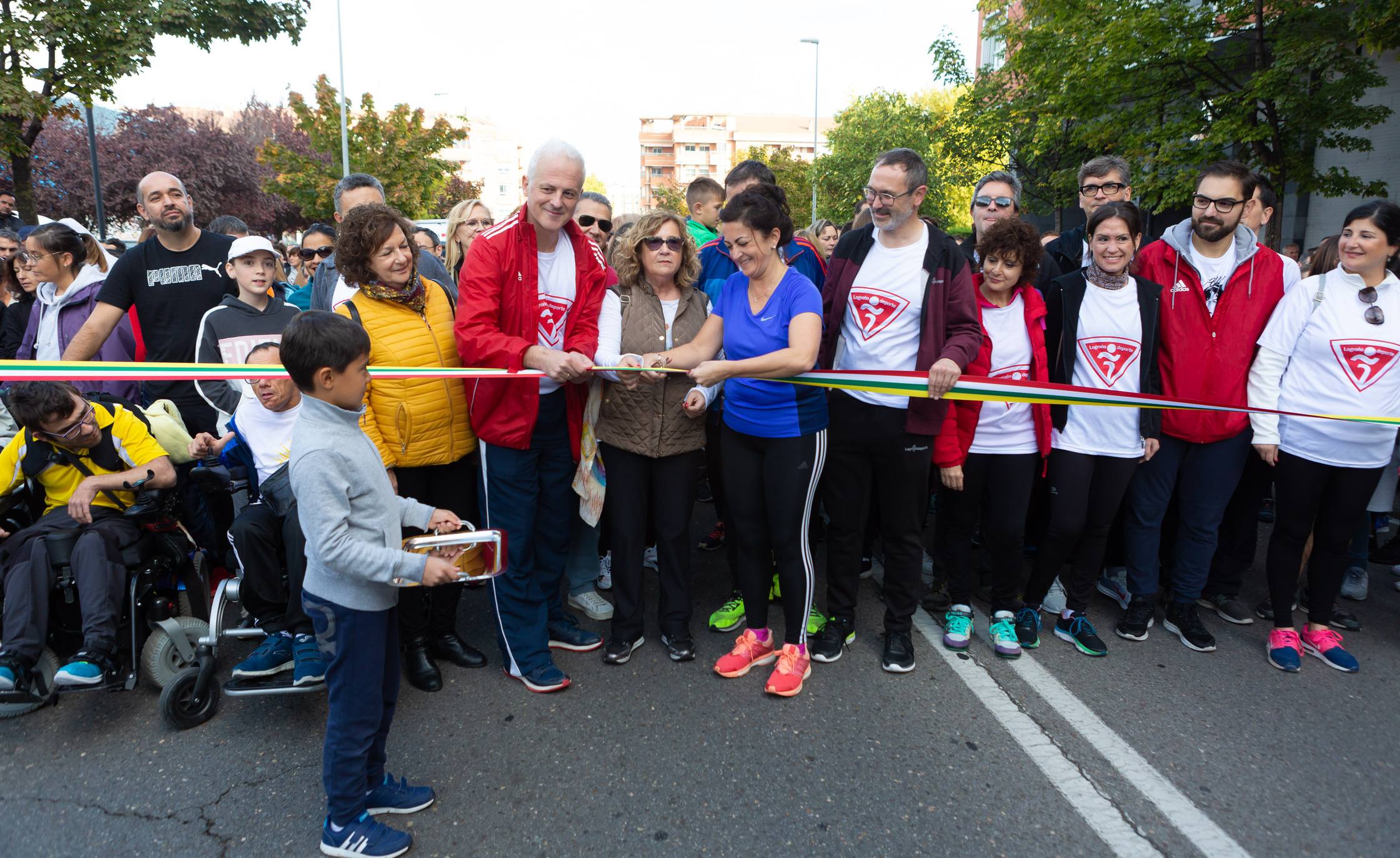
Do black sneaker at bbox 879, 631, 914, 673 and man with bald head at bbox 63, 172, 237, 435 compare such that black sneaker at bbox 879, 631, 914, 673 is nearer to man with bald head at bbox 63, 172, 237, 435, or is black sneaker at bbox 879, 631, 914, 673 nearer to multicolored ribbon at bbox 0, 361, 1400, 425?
multicolored ribbon at bbox 0, 361, 1400, 425

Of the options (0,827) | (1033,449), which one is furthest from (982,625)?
(0,827)

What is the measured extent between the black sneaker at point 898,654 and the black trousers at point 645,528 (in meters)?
0.94

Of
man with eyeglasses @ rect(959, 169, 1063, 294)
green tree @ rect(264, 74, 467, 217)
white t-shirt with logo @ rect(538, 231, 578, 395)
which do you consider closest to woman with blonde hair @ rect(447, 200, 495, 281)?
white t-shirt with logo @ rect(538, 231, 578, 395)

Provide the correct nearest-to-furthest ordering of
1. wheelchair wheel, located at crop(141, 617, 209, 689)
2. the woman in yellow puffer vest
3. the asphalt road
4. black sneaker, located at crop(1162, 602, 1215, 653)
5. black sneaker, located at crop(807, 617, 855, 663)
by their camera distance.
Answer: the asphalt road
the woman in yellow puffer vest
wheelchair wheel, located at crop(141, 617, 209, 689)
black sneaker, located at crop(807, 617, 855, 663)
black sneaker, located at crop(1162, 602, 1215, 653)

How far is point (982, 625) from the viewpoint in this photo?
4.38 m

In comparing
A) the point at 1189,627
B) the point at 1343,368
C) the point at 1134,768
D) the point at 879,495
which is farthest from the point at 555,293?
the point at 1343,368

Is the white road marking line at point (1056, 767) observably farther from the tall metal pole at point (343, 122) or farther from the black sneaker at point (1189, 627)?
the tall metal pole at point (343, 122)

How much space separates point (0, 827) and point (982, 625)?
4.15 metres

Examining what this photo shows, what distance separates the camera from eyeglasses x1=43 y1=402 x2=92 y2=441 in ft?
12.3

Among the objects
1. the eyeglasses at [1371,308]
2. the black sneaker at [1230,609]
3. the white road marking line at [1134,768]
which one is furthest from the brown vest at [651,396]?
the eyeglasses at [1371,308]

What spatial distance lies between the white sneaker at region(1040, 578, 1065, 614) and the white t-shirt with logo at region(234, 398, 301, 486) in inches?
153

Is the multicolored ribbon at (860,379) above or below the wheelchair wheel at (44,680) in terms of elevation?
above

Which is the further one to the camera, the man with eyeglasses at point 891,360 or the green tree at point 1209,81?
the green tree at point 1209,81

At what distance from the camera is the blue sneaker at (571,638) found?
413 cm
